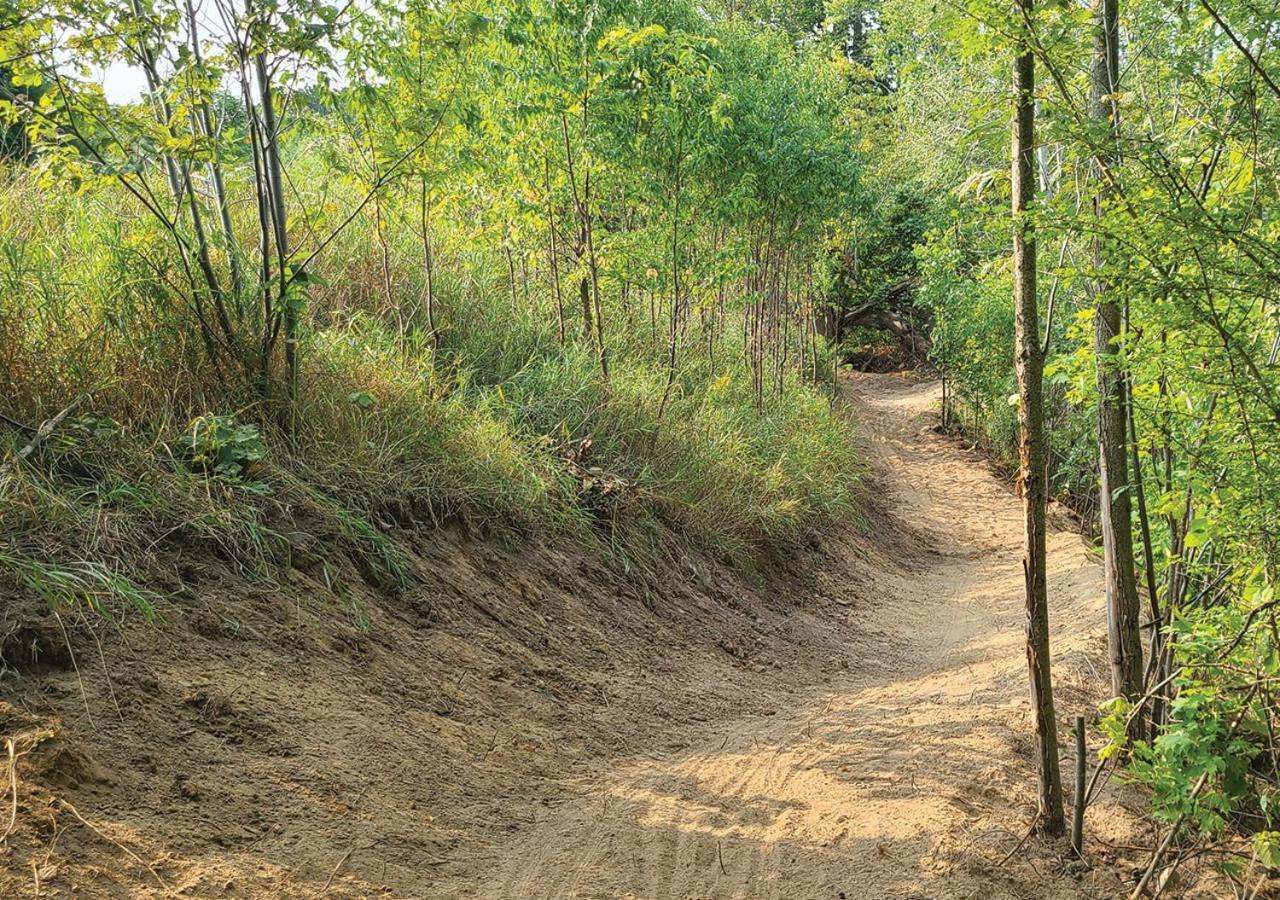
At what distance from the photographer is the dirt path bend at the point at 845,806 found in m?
3.32

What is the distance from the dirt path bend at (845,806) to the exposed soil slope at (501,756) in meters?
0.01

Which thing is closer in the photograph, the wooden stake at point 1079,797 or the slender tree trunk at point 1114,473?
the wooden stake at point 1079,797

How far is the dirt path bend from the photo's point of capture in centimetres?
332

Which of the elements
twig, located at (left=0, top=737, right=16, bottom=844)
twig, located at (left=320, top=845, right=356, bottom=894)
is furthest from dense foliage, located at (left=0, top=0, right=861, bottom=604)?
twig, located at (left=320, top=845, right=356, bottom=894)

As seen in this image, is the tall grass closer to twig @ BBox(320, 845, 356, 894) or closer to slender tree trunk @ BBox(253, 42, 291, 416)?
slender tree trunk @ BBox(253, 42, 291, 416)

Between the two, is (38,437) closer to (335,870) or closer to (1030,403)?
(335,870)

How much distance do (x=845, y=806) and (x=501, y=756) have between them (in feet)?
5.18

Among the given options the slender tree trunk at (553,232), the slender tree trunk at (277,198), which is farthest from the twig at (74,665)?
the slender tree trunk at (553,232)

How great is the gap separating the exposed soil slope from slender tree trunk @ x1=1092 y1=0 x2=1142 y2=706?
72 cm

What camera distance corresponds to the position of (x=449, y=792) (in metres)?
3.64

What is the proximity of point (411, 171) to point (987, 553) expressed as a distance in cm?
1027

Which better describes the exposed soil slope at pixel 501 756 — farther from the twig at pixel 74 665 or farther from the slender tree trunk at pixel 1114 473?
the slender tree trunk at pixel 1114 473

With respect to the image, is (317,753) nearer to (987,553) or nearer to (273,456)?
(273,456)

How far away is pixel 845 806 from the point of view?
3.87m
